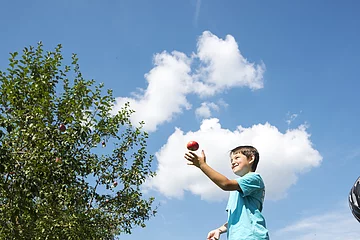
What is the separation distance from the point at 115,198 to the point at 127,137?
2183 mm

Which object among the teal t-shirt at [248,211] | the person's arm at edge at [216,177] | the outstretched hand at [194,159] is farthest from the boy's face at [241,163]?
the outstretched hand at [194,159]

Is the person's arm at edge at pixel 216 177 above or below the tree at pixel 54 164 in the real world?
below

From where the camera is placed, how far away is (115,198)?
49.3ft

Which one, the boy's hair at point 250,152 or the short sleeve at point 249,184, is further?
the boy's hair at point 250,152

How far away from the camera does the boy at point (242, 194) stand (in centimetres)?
358

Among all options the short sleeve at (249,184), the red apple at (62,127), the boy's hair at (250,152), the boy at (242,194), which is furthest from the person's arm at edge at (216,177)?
the red apple at (62,127)

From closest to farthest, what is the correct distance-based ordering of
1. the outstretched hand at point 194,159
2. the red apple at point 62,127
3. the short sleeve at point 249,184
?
the outstretched hand at point 194,159 → the short sleeve at point 249,184 → the red apple at point 62,127

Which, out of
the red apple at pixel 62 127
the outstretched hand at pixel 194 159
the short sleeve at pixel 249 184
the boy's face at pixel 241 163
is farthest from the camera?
the red apple at pixel 62 127

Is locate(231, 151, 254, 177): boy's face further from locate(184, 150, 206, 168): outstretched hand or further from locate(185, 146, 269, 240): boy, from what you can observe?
locate(184, 150, 206, 168): outstretched hand

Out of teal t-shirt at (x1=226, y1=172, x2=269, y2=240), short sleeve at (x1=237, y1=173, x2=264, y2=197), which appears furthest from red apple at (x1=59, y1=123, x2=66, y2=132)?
short sleeve at (x1=237, y1=173, x2=264, y2=197)

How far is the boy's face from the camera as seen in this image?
13.1ft

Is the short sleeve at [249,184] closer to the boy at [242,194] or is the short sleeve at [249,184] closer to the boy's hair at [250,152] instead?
the boy at [242,194]

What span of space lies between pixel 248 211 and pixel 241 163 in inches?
17.5

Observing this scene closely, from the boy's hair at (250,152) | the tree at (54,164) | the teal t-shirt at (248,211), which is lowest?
the teal t-shirt at (248,211)
